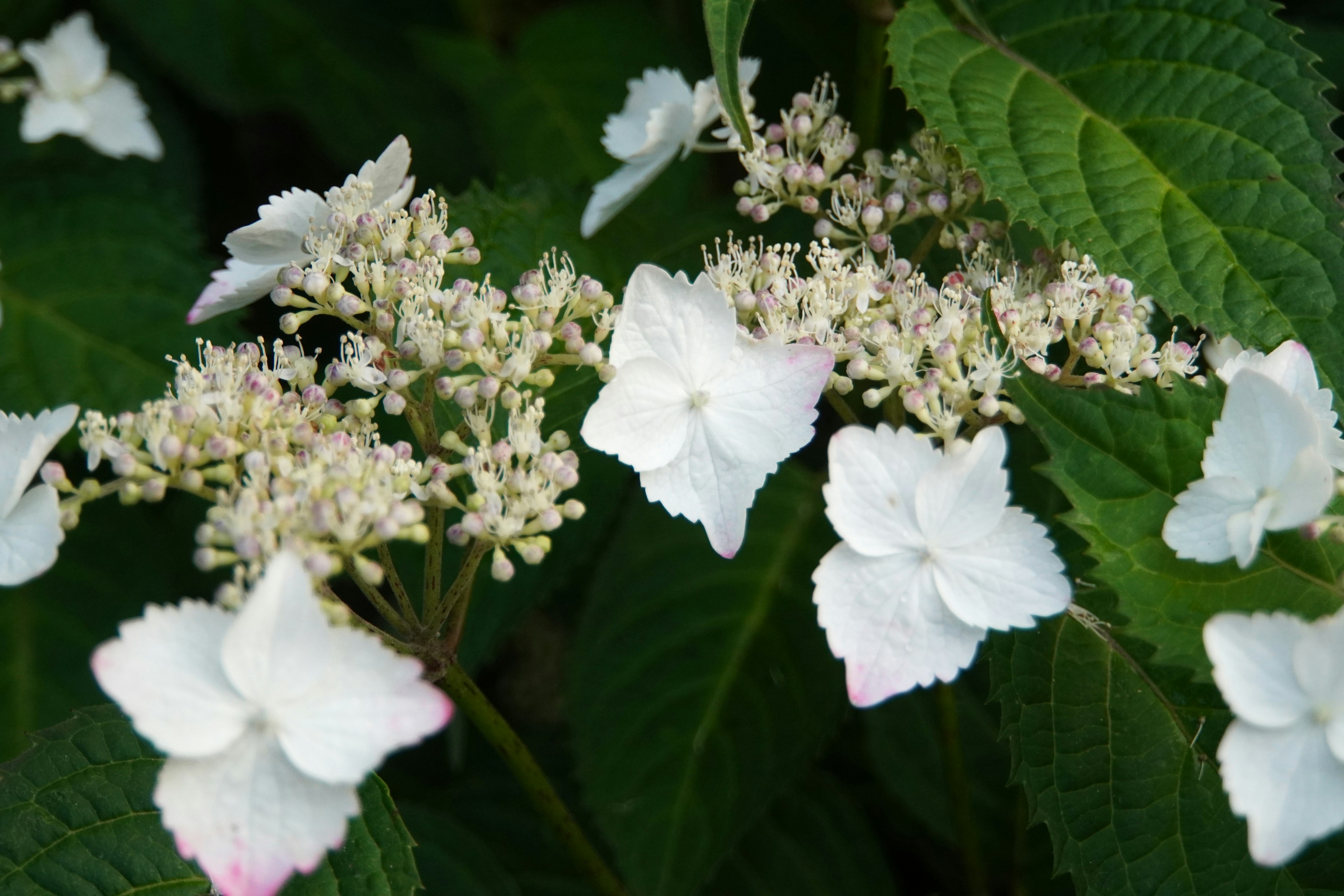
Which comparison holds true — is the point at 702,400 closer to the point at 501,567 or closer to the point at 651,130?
the point at 501,567

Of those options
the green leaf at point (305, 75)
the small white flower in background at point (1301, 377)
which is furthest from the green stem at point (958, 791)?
the green leaf at point (305, 75)

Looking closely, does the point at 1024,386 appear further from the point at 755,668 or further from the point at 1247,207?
the point at 755,668

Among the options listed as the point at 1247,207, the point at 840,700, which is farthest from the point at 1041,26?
the point at 840,700

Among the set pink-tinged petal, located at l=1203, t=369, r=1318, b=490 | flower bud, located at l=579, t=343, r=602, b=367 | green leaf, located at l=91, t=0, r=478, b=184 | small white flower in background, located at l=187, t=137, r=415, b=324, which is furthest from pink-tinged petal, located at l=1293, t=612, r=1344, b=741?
green leaf, located at l=91, t=0, r=478, b=184

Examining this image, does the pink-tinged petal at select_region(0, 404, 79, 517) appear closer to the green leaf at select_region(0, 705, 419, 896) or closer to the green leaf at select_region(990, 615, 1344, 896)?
the green leaf at select_region(0, 705, 419, 896)

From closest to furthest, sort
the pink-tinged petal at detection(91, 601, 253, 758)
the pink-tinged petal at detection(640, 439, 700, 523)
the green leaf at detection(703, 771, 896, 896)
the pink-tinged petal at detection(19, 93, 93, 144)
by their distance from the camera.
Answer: the pink-tinged petal at detection(91, 601, 253, 758)
the pink-tinged petal at detection(640, 439, 700, 523)
the green leaf at detection(703, 771, 896, 896)
the pink-tinged petal at detection(19, 93, 93, 144)

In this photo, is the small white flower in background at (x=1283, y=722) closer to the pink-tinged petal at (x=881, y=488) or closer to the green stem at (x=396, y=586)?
the pink-tinged petal at (x=881, y=488)

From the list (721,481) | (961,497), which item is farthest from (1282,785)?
(721,481)
